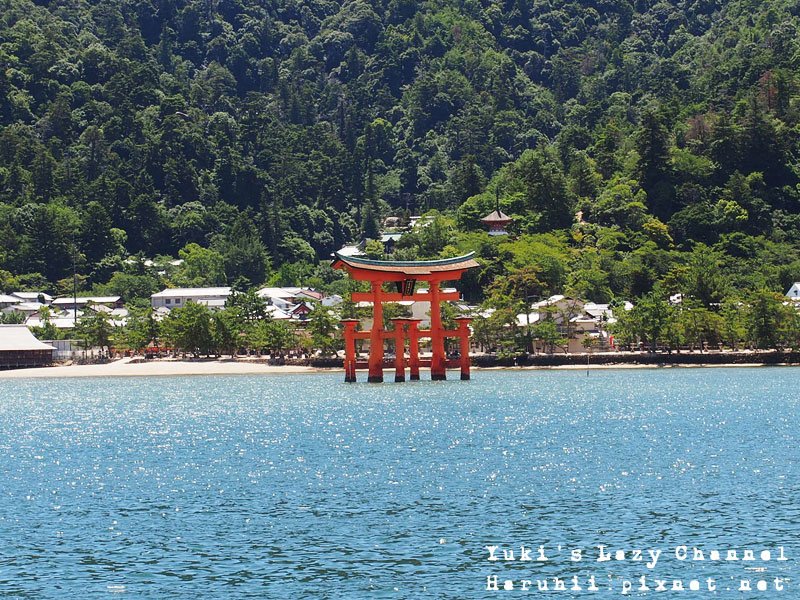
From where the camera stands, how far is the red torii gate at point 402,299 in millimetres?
73562

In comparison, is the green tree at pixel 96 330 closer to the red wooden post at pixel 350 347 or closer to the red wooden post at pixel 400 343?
the red wooden post at pixel 350 347

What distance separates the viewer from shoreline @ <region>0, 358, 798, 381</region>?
9138 centimetres

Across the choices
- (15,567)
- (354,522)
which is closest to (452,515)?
(354,522)

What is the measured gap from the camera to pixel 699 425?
51.9m

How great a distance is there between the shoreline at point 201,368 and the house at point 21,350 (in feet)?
4.86

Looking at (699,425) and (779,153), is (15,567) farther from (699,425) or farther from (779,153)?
(779,153)

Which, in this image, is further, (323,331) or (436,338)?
(323,331)

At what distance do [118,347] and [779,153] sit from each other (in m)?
64.2

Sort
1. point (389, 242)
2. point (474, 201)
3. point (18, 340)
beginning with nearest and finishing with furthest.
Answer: point (18, 340), point (474, 201), point (389, 242)

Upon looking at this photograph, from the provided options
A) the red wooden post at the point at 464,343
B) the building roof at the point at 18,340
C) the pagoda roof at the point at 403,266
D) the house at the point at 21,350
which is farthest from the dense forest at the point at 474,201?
the building roof at the point at 18,340

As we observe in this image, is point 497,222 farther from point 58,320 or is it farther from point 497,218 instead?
point 58,320

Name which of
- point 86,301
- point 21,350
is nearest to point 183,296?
point 86,301

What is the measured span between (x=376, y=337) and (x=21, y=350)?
38.6 m

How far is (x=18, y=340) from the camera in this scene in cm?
10338
